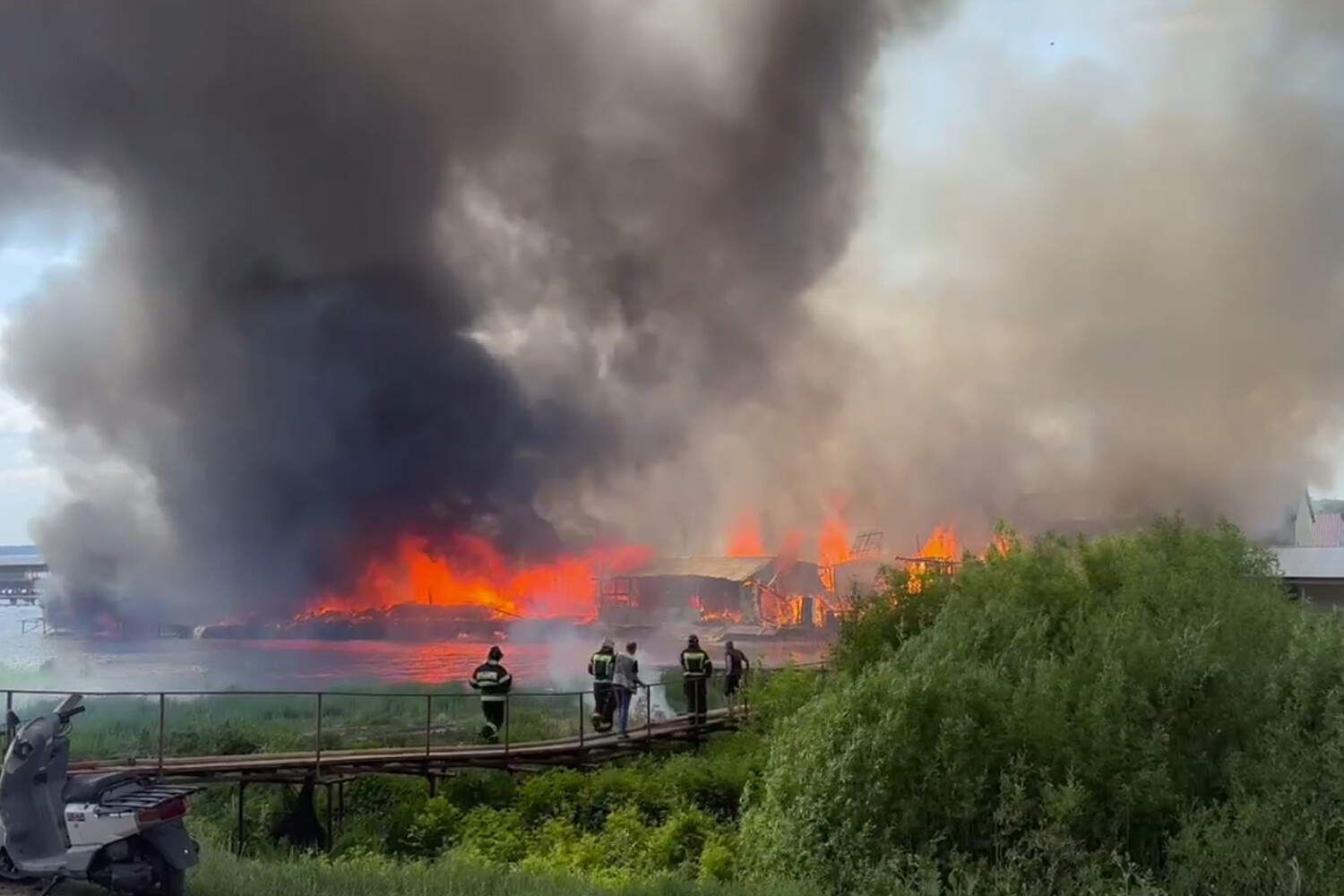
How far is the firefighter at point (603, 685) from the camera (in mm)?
17859

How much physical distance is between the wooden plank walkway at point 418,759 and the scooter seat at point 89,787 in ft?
20.9

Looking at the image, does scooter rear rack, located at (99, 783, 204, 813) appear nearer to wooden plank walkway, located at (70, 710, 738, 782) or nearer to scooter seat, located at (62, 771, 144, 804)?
scooter seat, located at (62, 771, 144, 804)

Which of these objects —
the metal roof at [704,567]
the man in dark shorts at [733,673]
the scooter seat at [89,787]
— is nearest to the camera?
the scooter seat at [89,787]

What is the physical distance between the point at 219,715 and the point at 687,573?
21625 millimetres

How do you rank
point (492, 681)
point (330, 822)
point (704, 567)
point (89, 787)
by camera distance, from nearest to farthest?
point (89, 787)
point (330, 822)
point (492, 681)
point (704, 567)

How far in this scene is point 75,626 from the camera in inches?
1542

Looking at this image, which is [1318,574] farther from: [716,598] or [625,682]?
[716,598]

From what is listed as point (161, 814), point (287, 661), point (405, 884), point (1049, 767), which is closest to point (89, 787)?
point (161, 814)

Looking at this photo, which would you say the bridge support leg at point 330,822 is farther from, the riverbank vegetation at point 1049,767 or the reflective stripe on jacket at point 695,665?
the reflective stripe on jacket at point 695,665

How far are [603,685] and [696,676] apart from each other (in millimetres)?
1771

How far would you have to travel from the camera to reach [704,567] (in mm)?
43812

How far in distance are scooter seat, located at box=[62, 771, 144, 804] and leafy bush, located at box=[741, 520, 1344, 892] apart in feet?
16.7

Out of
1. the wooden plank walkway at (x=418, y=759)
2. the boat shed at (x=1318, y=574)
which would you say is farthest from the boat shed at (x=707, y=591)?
the wooden plank walkway at (x=418, y=759)

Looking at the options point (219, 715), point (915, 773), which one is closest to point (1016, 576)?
point (915, 773)
